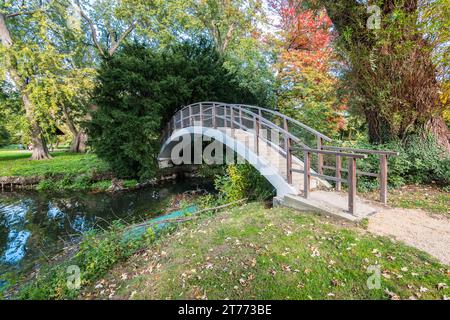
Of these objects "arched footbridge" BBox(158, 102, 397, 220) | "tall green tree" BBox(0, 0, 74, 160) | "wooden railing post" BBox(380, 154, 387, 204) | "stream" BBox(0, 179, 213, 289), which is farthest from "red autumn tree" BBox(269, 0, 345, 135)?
"tall green tree" BBox(0, 0, 74, 160)

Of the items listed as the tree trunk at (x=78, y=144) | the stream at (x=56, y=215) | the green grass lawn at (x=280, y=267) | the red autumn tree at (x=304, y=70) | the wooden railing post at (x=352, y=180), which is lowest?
the stream at (x=56, y=215)

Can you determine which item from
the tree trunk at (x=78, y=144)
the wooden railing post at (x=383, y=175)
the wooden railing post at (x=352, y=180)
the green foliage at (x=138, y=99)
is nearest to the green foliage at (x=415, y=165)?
the wooden railing post at (x=383, y=175)

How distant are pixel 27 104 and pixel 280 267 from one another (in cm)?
1946

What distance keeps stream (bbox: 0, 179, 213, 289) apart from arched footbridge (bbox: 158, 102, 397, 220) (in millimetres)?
3408

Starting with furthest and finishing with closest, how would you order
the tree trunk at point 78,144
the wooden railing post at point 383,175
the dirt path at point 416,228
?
the tree trunk at point 78,144
the wooden railing post at point 383,175
the dirt path at point 416,228

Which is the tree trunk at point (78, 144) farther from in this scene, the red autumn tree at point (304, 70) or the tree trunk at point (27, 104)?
the red autumn tree at point (304, 70)

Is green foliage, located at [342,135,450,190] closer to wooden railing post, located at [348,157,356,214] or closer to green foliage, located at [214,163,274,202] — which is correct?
wooden railing post, located at [348,157,356,214]

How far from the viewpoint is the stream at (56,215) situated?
5.64 metres

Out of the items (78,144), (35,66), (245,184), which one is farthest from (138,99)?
(78,144)

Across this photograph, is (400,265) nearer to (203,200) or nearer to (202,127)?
(203,200)

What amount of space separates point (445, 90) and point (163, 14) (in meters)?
17.4

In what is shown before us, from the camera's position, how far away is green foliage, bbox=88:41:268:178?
10.8 m

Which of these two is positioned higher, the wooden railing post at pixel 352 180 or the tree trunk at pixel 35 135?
the tree trunk at pixel 35 135

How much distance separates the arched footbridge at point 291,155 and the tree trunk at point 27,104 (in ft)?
30.2
